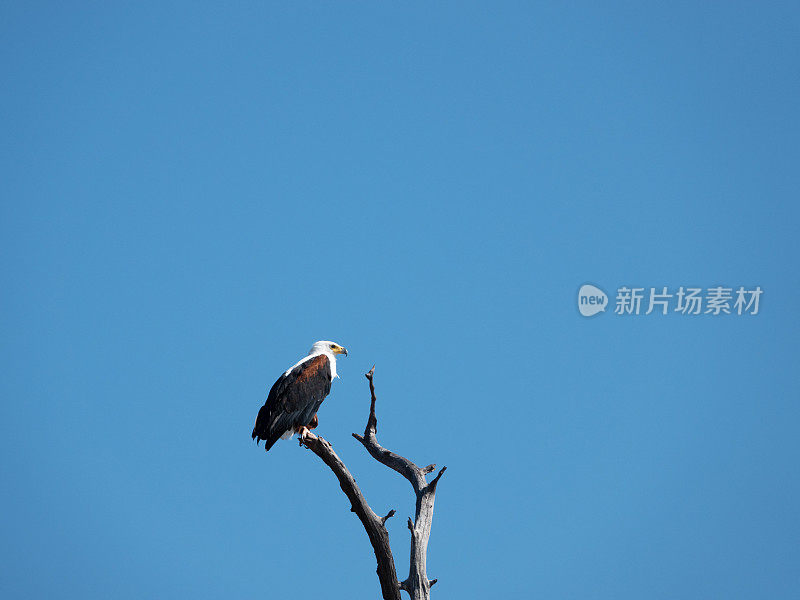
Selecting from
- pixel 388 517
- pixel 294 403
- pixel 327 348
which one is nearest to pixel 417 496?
pixel 388 517

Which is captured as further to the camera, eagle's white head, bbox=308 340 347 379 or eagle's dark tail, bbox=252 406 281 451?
eagle's white head, bbox=308 340 347 379

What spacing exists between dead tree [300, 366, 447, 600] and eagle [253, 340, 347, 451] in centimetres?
53

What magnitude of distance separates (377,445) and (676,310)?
25.1ft

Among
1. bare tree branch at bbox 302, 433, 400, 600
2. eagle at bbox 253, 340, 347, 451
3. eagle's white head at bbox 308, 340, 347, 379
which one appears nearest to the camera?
bare tree branch at bbox 302, 433, 400, 600

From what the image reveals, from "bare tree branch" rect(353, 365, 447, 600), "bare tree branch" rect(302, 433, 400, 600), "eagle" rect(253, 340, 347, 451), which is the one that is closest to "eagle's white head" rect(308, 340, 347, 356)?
"eagle" rect(253, 340, 347, 451)

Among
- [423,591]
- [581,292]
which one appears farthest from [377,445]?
[581,292]

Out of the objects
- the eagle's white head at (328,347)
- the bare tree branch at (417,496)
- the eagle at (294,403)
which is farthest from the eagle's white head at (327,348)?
the bare tree branch at (417,496)

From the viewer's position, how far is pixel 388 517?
32.6ft

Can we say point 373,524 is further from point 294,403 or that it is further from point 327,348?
point 327,348

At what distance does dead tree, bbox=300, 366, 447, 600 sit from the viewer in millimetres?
9953

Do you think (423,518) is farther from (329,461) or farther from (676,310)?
(676,310)

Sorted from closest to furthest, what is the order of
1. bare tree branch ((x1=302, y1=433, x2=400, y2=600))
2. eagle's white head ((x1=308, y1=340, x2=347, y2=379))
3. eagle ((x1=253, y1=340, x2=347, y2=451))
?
bare tree branch ((x1=302, y1=433, x2=400, y2=600)), eagle ((x1=253, y1=340, x2=347, y2=451)), eagle's white head ((x1=308, y1=340, x2=347, y2=379))

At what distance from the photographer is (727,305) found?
57.0 ft

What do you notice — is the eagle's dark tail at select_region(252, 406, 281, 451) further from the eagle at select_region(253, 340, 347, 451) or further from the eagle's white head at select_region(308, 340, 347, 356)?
the eagle's white head at select_region(308, 340, 347, 356)
